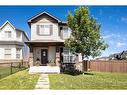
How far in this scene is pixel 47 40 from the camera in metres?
26.0

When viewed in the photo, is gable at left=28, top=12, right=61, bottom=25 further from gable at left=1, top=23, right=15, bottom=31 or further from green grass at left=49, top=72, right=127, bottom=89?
gable at left=1, top=23, right=15, bottom=31

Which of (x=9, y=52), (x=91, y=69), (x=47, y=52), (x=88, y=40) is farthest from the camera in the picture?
(x=9, y=52)

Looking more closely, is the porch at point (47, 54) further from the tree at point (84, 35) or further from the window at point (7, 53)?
the window at point (7, 53)

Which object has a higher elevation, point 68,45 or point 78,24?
point 78,24

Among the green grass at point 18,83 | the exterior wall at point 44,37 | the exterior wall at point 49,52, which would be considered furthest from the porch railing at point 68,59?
the green grass at point 18,83

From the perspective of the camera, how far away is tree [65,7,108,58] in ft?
74.3

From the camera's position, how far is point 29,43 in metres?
25.3

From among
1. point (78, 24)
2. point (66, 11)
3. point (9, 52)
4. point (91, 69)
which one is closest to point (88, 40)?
point (78, 24)

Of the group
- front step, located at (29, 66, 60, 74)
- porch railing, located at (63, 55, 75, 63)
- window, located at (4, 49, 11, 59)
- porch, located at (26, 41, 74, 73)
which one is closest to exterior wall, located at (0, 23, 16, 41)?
window, located at (4, 49, 11, 59)

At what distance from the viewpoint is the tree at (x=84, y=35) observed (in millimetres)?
22656

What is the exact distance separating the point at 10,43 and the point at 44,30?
Result: 35.6 feet

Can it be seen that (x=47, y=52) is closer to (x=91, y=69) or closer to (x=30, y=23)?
(x=30, y=23)
